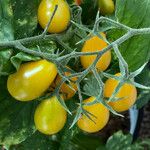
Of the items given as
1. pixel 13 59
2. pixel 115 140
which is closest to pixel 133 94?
pixel 13 59

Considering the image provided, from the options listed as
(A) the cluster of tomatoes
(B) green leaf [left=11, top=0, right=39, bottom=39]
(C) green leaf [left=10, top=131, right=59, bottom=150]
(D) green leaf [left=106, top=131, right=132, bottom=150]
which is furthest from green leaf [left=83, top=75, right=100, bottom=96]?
(D) green leaf [left=106, top=131, right=132, bottom=150]

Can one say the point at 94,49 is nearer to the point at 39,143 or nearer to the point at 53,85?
the point at 53,85

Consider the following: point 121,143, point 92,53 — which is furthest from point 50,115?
point 121,143

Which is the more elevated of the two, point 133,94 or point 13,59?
point 13,59

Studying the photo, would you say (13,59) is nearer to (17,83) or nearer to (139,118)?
(17,83)

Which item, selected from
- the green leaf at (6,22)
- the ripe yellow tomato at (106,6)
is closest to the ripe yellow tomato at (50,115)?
the green leaf at (6,22)

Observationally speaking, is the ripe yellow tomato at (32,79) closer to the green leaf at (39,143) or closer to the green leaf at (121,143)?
the green leaf at (39,143)

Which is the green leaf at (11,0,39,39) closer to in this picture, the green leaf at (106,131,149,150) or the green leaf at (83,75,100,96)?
the green leaf at (83,75,100,96)
